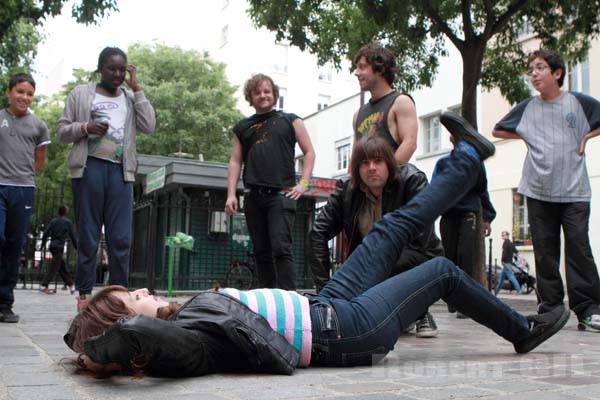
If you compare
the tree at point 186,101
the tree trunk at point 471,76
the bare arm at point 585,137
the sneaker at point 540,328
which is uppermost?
the tree at point 186,101

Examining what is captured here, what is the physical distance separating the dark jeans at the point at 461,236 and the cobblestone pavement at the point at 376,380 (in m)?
2.73

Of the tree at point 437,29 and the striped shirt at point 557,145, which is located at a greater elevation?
the tree at point 437,29

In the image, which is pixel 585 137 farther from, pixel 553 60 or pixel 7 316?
pixel 7 316

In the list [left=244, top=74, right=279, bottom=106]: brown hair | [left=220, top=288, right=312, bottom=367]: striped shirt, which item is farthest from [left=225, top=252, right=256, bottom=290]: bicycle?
[left=220, top=288, right=312, bottom=367]: striped shirt

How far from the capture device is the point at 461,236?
21.7 feet

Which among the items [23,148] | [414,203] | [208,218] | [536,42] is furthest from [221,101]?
[414,203]

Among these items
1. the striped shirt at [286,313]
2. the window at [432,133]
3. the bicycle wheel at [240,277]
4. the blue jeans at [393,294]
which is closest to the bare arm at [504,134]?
the blue jeans at [393,294]

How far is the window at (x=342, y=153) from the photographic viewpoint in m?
30.7

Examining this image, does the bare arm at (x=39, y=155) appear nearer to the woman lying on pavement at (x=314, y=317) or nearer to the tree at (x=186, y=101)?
the woman lying on pavement at (x=314, y=317)

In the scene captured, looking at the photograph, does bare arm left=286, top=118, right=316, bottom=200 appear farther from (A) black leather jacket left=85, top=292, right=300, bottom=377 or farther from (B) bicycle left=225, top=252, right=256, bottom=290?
(B) bicycle left=225, top=252, right=256, bottom=290

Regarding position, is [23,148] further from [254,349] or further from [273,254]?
[254,349]

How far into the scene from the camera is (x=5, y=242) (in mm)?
5219

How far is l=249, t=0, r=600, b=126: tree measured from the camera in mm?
10945

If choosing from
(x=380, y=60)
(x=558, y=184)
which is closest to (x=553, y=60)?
(x=558, y=184)
